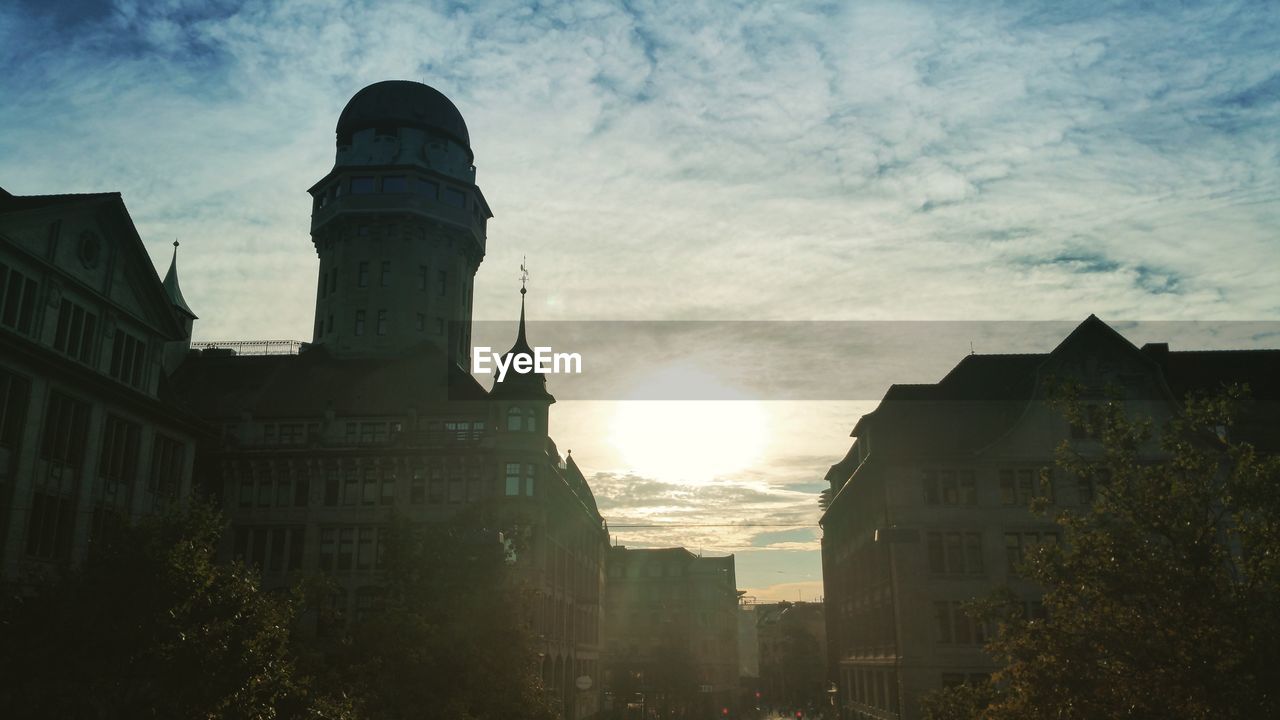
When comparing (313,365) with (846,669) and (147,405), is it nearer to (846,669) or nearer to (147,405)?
(147,405)

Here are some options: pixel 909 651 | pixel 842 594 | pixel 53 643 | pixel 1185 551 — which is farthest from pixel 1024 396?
pixel 53 643

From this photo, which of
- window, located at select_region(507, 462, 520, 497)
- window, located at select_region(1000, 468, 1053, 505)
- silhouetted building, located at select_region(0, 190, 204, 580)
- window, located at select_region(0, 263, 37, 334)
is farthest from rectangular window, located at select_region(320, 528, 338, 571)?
window, located at select_region(1000, 468, 1053, 505)

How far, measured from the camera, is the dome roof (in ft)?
254

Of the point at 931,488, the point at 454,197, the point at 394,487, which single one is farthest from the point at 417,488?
the point at 931,488

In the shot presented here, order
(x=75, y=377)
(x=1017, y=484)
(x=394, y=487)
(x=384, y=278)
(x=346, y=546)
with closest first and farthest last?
1. (x=75, y=377)
2. (x=1017, y=484)
3. (x=346, y=546)
4. (x=394, y=487)
5. (x=384, y=278)

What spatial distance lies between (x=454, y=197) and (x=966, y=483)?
4396 cm

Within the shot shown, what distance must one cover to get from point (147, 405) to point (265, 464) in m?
21.3

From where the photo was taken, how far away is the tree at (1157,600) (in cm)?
1856

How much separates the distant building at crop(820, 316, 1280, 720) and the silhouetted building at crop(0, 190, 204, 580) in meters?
35.4

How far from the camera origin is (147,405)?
137 ft

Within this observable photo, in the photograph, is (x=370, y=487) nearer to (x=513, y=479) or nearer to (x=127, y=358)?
(x=513, y=479)

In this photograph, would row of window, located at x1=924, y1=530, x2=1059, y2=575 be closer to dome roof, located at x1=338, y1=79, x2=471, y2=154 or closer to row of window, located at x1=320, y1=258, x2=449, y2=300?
row of window, located at x1=320, y1=258, x2=449, y2=300

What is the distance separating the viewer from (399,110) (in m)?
77.5

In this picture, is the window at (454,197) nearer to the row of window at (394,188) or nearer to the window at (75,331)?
the row of window at (394,188)
